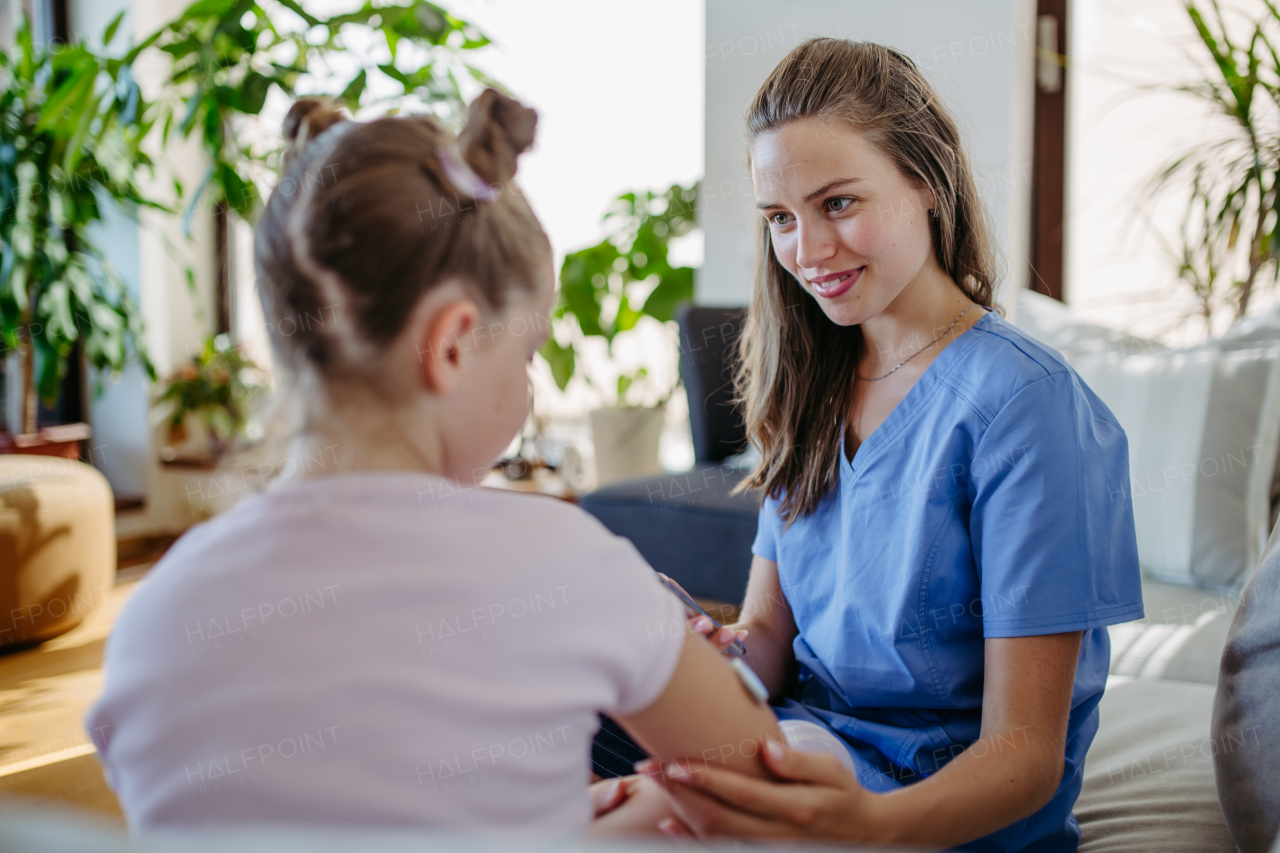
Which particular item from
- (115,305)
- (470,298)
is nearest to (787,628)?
(470,298)

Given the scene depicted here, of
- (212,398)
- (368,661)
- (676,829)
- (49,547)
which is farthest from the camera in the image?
(212,398)

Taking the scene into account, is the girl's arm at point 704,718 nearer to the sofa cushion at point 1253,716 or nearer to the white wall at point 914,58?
the sofa cushion at point 1253,716

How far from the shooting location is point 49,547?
237cm

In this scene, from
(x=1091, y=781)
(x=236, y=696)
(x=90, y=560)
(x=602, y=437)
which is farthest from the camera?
(x=602, y=437)

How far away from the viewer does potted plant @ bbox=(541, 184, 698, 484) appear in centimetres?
321

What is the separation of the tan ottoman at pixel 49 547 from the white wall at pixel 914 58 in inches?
72.8

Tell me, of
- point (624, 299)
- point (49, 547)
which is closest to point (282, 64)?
point (624, 299)

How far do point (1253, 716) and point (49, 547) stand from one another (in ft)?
8.22

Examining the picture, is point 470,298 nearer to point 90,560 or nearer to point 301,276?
point 301,276

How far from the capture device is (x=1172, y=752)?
43.7 inches

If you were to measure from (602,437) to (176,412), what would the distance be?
1.76 m

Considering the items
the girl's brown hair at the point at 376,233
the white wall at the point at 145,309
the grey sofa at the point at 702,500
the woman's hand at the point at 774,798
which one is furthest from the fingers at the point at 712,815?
the white wall at the point at 145,309

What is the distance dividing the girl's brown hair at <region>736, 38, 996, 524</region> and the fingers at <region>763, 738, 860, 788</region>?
388mm

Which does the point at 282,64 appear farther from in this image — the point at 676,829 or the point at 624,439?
the point at 676,829
